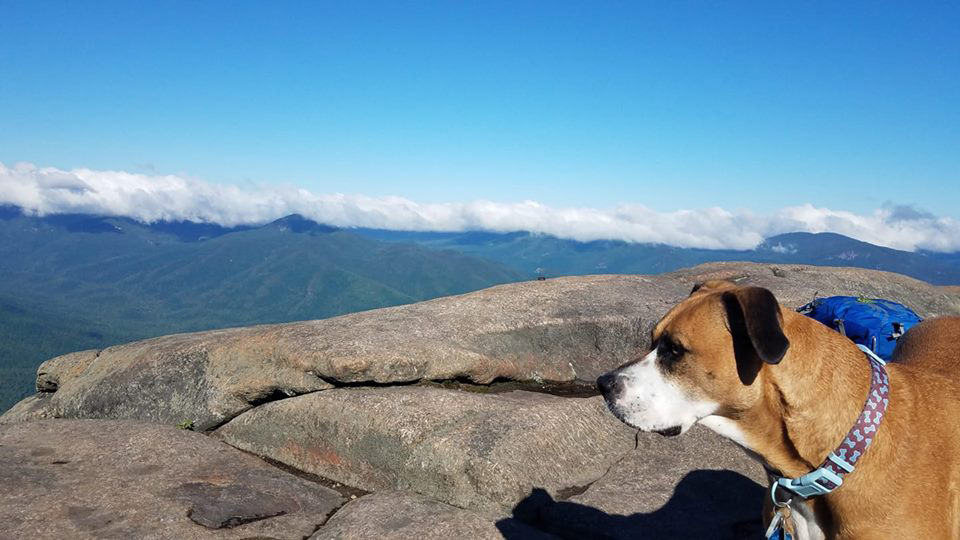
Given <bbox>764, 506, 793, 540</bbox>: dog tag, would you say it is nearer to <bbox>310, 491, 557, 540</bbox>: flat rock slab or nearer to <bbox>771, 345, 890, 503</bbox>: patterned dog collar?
<bbox>771, 345, 890, 503</bbox>: patterned dog collar

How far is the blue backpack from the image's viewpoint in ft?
36.7

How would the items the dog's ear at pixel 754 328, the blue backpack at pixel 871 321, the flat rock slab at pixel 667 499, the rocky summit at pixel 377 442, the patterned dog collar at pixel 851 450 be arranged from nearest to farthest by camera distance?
the dog's ear at pixel 754 328 → the patterned dog collar at pixel 851 450 → the rocky summit at pixel 377 442 → the flat rock slab at pixel 667 499 → the blue backpack at pixel 871 321

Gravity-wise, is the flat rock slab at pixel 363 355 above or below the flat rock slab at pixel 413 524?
above

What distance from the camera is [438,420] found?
1213 centimetres

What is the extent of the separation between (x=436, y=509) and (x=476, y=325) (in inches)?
278

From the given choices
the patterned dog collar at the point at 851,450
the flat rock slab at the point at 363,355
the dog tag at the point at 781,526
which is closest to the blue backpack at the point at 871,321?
the flat rock slab at the point at 363,355

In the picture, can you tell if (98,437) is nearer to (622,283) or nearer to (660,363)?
(660,363)

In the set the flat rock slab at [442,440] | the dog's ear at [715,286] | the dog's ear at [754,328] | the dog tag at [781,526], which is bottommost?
the flat rock slab at [442,440]

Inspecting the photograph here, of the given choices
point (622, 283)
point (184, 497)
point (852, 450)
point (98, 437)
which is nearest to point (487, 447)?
point (184, 497)

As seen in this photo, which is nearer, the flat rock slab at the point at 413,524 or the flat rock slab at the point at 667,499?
the flat rock slab at the point at 413,524

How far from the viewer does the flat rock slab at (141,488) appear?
924cm

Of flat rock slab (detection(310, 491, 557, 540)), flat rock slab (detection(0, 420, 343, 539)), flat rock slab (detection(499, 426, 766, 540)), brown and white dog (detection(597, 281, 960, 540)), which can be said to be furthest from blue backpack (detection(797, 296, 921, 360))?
flat rock slab (detection(0, 420, 343, 539))

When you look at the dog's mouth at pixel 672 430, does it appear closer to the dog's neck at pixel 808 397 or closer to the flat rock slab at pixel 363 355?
the dog's neck at pixel 808 397

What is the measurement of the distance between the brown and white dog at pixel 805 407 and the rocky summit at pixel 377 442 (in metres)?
4.88
